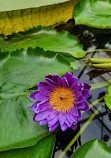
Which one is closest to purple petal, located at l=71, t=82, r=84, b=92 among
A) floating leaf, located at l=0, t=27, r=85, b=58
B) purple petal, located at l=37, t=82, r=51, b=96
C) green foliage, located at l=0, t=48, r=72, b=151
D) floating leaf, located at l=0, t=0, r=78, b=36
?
purple petal, located at l=37, t=82, r=51, b=96

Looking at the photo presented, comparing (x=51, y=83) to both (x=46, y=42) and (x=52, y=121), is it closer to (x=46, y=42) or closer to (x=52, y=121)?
(x=52, y=121)

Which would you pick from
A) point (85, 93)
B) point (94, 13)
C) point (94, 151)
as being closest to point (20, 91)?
point (85, 93)

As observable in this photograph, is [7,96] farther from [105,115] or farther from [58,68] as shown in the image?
[105,115]

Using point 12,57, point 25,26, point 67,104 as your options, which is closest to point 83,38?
point 25,26

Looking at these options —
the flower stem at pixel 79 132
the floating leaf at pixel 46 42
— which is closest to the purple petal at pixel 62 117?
the flower stem at pixel 79 132

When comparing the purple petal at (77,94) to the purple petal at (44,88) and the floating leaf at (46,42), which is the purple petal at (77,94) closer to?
the purple petal at (44,88)

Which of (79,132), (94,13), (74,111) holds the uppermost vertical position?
(94,13)

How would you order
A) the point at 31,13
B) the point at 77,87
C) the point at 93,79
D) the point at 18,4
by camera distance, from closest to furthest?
1. the point at 77,87
2. the point at 93,79
3. the point at 18,4
4. the point at 31,13
